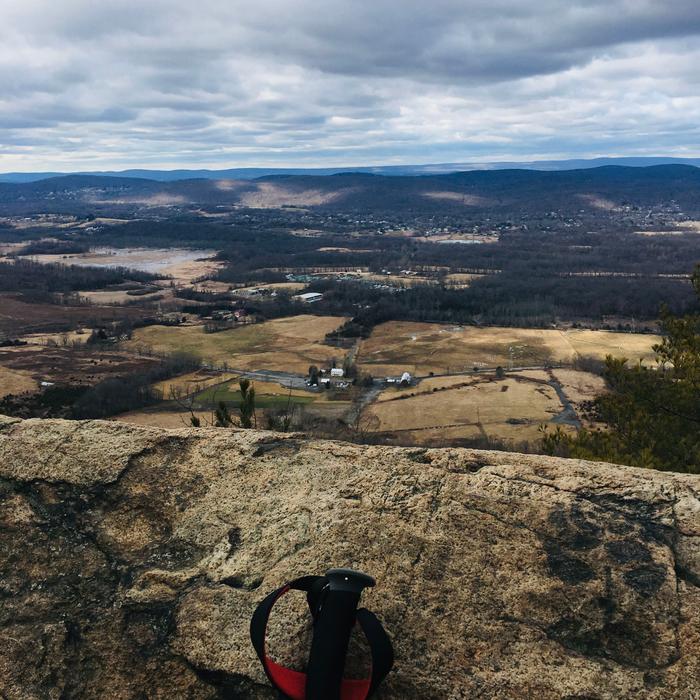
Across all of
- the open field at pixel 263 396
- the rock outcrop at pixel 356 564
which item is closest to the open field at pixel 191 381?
the open field at pixel 263 396

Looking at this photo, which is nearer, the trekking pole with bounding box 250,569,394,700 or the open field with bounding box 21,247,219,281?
the trekking pole with bounding box 250,569,394,700

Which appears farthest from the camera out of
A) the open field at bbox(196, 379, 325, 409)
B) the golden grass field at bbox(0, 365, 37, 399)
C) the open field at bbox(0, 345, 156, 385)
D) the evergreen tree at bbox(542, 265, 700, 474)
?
the open field at bbox(0, 345, 156, 385)

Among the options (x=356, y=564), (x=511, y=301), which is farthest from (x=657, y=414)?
(x=511, y=301)

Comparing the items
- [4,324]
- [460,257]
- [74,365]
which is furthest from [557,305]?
[4,324]

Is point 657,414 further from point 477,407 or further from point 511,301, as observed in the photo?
point 511,301

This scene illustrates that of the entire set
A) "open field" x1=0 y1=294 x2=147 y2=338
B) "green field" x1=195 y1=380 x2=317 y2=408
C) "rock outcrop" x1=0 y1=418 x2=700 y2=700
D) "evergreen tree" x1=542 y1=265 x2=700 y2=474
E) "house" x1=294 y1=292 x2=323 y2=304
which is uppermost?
"rock outcrop" x1=0 y1=418 x2=700 y2=700

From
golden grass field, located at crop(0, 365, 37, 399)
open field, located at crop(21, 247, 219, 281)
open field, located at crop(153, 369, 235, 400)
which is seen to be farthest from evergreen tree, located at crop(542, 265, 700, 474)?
open field, located at crop(21, 247, 219, 281)

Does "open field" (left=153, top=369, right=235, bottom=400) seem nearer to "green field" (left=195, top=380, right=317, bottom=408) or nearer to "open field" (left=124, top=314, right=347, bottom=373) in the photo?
"green field" (left=195, top=380, right=317, bottom=408)
